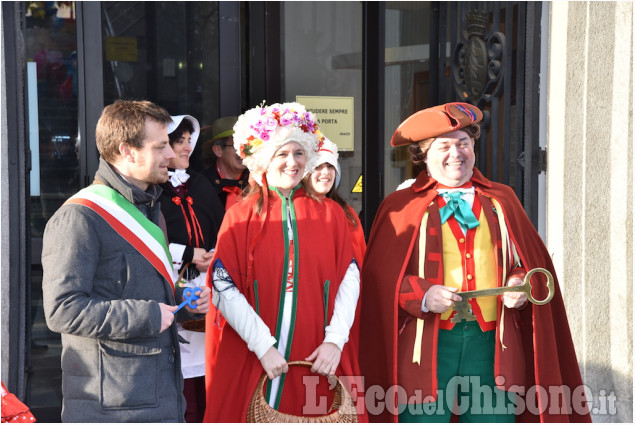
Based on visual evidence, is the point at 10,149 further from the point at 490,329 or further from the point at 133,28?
the point at 490,329

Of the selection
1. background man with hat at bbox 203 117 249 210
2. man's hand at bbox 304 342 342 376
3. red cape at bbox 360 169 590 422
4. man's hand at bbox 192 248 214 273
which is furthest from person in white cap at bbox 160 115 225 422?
man's hand at bbox 304 342 342 376

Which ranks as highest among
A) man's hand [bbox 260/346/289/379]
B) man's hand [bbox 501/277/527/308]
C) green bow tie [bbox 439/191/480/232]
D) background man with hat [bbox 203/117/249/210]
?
Answer: background man with hat [bbox 203/117/249/210]

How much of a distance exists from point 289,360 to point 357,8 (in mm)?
3057

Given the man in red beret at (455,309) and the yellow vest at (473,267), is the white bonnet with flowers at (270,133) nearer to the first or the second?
the man in red beret at (455,309)

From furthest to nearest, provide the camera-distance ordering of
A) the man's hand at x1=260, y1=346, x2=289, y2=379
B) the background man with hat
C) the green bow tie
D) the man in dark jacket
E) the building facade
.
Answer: the building facade → the background man with hat → the green bow tie → the man's hand at x1=260, y1=346, x2=289, y2=379 → the man in dark jacket

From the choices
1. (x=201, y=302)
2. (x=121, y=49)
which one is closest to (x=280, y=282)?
(x=201, y=302)

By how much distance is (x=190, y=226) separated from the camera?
13.5ft

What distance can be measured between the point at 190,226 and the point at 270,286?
98 cm

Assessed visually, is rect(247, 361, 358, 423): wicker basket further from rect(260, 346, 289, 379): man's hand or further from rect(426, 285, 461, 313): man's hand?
rect(426, 285, 461, 313): man's hand

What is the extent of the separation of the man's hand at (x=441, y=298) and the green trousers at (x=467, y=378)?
15 cm

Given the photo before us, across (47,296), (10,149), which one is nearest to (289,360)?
(47,296)

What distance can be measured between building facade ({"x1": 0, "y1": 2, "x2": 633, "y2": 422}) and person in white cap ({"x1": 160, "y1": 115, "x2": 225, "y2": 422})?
0.84 meters

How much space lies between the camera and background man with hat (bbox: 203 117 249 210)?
446cm

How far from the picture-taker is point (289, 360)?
3.26 m
